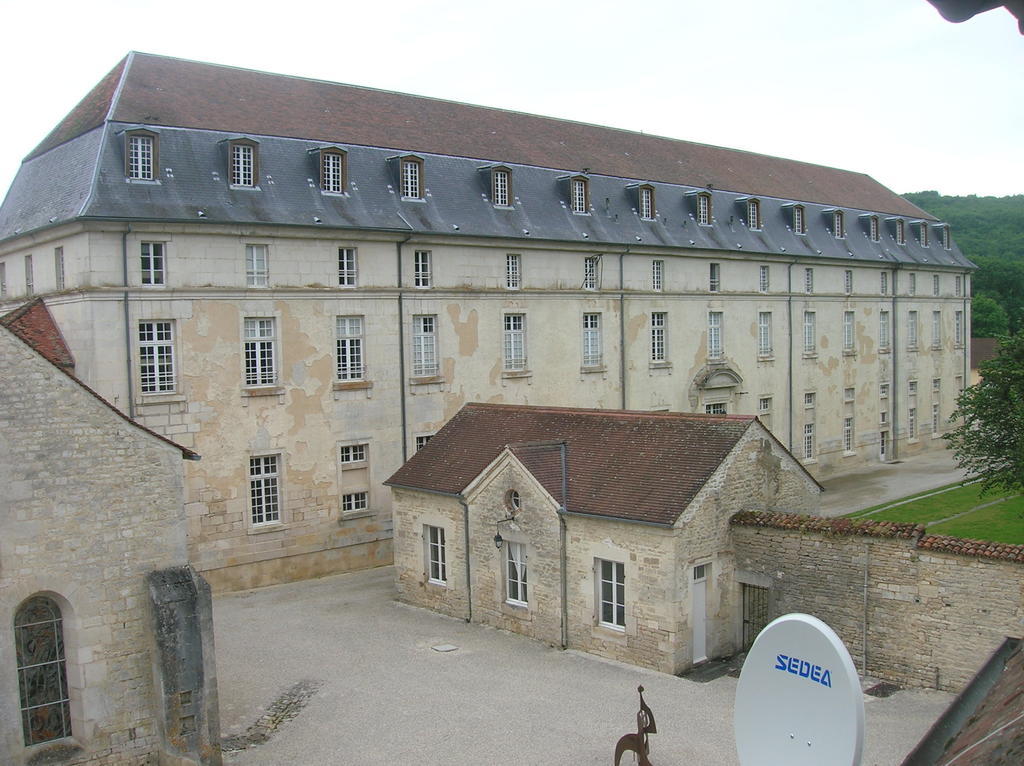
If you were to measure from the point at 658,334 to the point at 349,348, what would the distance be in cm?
1316

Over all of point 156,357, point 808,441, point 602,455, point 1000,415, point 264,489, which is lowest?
point 808,441

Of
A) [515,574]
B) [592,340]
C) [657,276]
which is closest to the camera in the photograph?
[515,574]

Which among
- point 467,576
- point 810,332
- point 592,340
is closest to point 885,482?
point 810,332

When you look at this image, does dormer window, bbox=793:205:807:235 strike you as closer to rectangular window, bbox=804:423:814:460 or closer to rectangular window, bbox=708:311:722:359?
rectangular window, bbox=708:311:722:359

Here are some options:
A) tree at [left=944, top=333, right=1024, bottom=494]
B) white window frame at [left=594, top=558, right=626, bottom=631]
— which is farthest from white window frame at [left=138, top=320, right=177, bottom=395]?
tree at [left=944, top=333, right=1024, bottom=494]

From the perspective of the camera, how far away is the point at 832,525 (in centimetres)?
1675

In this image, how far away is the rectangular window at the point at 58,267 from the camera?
921 inches

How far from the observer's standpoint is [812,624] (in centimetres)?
938

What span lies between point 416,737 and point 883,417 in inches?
1442

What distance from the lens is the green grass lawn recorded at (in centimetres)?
2445

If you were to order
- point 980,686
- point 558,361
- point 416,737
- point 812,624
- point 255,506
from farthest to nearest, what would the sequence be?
point 558,361 → point 255,506 → point 416,737 → point 812,624 → point 980,686

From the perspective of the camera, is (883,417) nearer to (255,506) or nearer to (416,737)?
(255,506)

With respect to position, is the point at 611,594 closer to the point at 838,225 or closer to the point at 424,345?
the point at 424,345

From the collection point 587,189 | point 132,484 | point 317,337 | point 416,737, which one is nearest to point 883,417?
point 587,189
